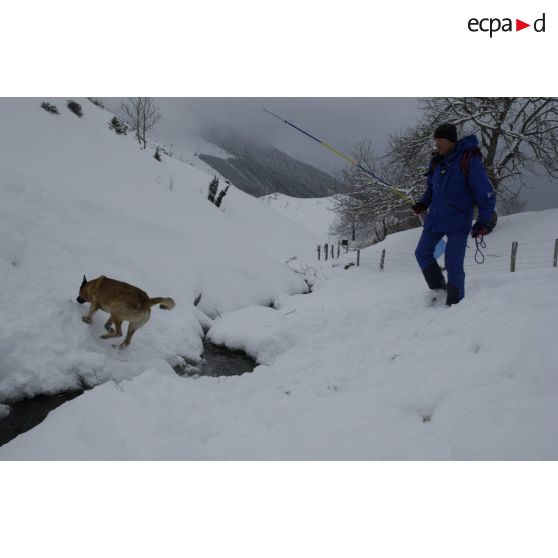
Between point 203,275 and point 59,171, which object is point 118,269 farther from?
point 59,171

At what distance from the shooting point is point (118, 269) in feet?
20.5

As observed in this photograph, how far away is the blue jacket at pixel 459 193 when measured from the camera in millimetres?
3854

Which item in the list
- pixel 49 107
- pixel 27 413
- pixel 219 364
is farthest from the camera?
pixel 49 107

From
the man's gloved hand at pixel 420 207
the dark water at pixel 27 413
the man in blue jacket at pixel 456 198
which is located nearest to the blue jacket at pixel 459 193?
the man in blue jacket at pixel 456 198

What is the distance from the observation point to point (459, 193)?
160 inches

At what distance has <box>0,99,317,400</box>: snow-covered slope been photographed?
428 centimetres

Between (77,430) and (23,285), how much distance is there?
3139mm

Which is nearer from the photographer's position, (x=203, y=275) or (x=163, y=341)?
(x=163, y=341)

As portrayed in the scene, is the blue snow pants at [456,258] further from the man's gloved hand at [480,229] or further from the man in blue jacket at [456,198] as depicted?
the man's gloved hand at [480,229]

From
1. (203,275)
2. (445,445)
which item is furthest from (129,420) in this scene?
(203,275)

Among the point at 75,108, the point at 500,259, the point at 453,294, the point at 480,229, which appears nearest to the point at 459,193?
the point at 480,229

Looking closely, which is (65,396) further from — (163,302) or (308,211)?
(308,211)

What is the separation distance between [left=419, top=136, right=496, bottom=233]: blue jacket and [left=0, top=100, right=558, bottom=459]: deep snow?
35.7 inches

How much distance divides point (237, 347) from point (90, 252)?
123 inches
